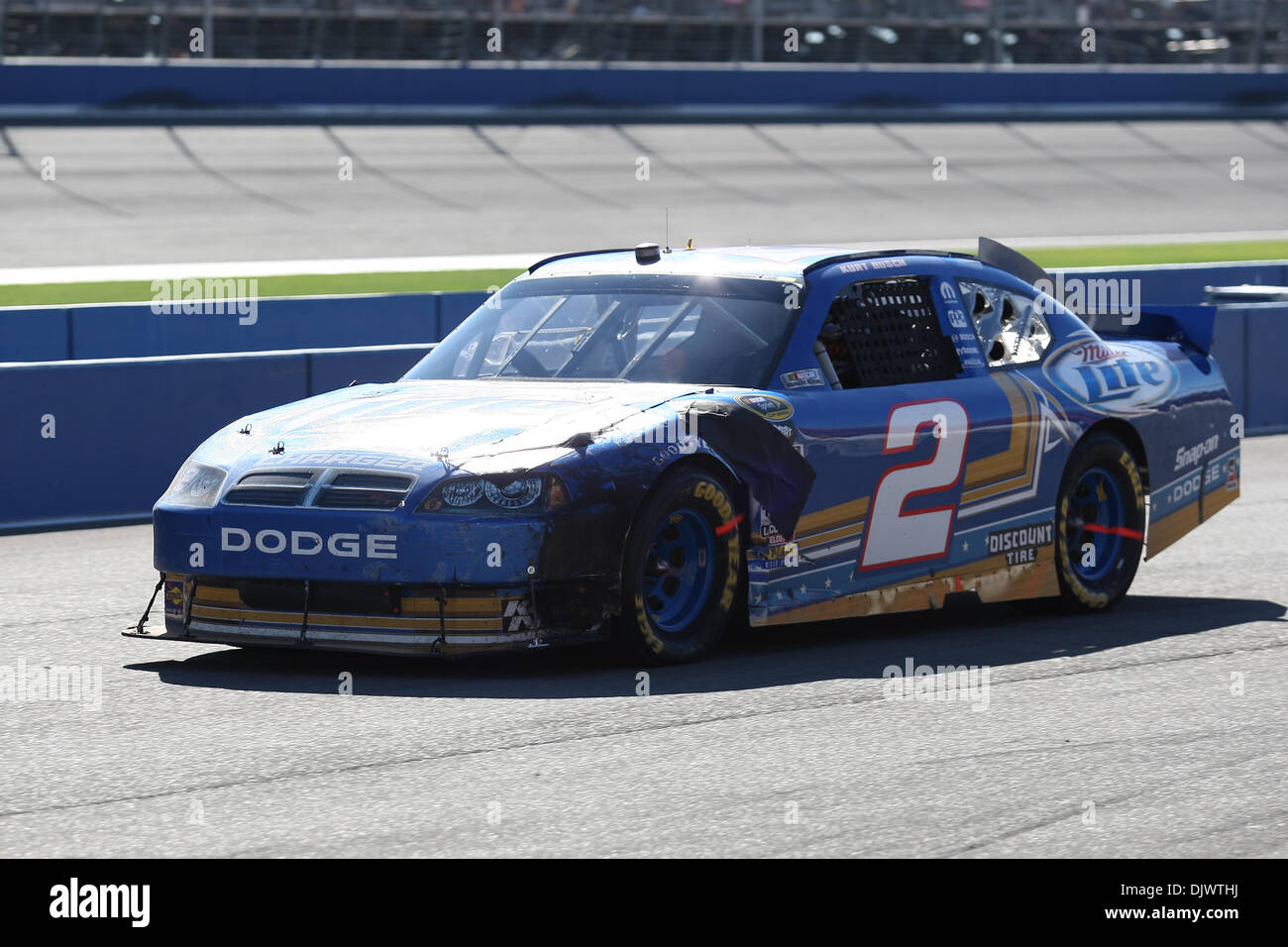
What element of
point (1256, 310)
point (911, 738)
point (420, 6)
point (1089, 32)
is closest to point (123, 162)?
point (420, 6)

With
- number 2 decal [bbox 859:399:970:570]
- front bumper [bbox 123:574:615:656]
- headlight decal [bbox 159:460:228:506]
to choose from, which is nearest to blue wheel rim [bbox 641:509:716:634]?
front bumper [bbox 123:574:615:656]

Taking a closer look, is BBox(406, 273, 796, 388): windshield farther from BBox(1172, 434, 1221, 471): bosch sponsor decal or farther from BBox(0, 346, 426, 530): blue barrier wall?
BBox(0, 346, 426, 530): blue barrier wall

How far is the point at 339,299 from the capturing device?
727 inches

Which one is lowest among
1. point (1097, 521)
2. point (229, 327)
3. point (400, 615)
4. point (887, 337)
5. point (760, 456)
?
point (400, 615)

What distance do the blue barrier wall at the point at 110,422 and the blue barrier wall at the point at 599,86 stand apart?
2130 cm

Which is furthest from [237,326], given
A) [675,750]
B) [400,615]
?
[675,750]

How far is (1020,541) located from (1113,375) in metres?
1.07

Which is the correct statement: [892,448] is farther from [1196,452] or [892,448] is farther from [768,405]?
[1196,452]

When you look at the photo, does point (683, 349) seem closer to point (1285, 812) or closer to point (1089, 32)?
point (1285, 812)

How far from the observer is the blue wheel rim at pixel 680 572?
7707 millimetres

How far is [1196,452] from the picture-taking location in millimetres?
10070

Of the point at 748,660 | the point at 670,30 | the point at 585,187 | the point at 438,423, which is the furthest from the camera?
the point at 670,30

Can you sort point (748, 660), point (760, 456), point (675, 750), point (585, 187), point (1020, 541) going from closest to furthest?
point (675, 750)
point (760, 456)
point (748, 660)
point (1020, 541)
point (585, 187)

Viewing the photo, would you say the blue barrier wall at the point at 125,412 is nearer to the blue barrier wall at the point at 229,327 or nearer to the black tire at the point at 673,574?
the blue barrier wall at the point at 229,327
